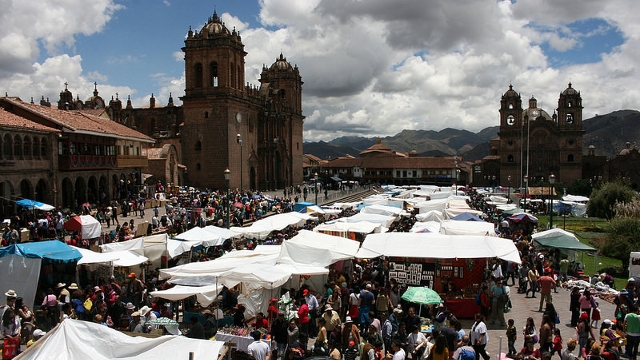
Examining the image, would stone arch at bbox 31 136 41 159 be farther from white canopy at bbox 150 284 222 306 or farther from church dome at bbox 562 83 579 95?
church dome at bbox 562 83 579 95

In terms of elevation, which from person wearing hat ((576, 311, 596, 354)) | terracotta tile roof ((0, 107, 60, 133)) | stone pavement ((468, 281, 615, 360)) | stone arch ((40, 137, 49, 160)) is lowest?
stone pavement ((468, 281, 615, 360))

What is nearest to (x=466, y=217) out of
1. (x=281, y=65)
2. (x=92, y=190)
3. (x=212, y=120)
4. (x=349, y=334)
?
(x=349, y=334)

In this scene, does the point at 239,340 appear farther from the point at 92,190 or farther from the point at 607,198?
the point at 607,198

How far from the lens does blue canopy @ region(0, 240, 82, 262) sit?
1312cm

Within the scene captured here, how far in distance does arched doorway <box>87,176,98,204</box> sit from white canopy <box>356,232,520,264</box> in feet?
75.4

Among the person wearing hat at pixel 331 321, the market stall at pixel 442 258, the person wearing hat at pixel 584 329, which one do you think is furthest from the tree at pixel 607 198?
the person wearing hat at pixel 331 321

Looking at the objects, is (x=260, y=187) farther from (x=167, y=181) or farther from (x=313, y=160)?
(x=313, y=160)

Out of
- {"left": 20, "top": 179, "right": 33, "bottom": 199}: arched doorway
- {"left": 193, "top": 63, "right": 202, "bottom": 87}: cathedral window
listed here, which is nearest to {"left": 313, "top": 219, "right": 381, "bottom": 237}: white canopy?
{"left": 20, "top": 179, "right": 33, "bottom": 199}: arched doorway

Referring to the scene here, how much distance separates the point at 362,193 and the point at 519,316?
47.0m

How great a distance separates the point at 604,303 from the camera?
16.3m

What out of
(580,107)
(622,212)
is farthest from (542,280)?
(580,107)

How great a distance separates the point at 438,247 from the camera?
14.9 m

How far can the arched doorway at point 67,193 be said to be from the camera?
31.5 meters

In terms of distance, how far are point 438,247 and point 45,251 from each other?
10.1 m
